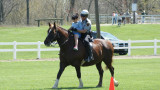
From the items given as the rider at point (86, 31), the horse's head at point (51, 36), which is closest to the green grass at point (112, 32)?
the rider at point (86, 31)

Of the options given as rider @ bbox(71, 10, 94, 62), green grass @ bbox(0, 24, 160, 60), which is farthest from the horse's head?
green grass @ bbox(0, 24, 160, 60)

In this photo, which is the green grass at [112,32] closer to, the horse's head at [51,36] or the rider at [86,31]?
the rider at [86,31]

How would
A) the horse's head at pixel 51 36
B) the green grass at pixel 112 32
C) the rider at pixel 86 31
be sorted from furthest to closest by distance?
the green grass at pixel 112 32 < the rider at pixel 86 31 < the horse's head at pixel 51 36

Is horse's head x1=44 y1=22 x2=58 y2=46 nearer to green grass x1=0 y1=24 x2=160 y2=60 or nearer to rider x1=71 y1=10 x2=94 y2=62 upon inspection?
rider x1=71 y1=10 x2=94 y2=62

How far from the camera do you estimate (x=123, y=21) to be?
58.2 meters

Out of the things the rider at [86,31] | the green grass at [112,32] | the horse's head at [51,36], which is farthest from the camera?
the green grass at [112,32]

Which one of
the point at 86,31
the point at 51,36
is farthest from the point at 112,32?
the point at 51,36

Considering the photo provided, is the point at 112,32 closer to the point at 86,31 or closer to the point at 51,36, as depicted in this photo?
the point at 86,31

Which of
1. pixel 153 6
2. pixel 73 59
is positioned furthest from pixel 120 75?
pixel 153 6

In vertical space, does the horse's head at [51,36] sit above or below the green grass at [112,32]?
above

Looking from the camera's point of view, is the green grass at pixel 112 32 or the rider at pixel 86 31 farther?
the green grass at pixel 112 32

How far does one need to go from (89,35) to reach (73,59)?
1.11 meters

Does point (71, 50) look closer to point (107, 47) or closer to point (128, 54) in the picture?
point (107, 47)

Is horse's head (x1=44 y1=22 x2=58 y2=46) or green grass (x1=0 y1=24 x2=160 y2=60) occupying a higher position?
horse's head (x1=44 y1=22 x2=58 y2=46)
